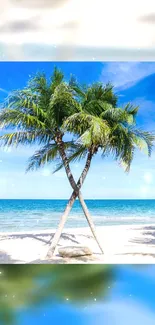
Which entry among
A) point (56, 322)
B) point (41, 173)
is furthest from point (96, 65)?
point (56, 322)

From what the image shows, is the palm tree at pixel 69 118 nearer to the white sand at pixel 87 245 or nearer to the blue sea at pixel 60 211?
the white sand at pixel 87 245

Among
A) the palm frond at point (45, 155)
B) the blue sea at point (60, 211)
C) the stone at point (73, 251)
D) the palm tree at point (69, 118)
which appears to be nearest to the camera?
the palm tree at point (69, 118)

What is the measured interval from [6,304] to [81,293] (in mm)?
534

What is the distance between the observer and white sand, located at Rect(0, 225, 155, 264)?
15.1ft

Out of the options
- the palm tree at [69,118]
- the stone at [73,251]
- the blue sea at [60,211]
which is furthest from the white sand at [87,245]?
the blue sea at [60,211]

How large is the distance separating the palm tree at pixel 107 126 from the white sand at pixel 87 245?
393 mm

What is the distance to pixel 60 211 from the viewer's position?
964 centimetres

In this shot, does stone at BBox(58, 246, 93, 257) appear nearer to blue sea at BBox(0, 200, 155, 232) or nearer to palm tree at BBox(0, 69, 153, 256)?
palm tree at BBox(0, 69, 153, 256)

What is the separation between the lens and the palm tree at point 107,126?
434cm

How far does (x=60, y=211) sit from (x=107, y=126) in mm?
5502

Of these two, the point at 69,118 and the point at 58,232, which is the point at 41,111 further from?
the point at 58,232

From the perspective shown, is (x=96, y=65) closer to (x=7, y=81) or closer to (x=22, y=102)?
(x=7, y=81)

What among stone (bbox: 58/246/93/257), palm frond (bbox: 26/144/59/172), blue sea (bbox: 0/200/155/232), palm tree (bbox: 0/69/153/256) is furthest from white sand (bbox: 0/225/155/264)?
blue sea (bbox: 0/200/155/232)

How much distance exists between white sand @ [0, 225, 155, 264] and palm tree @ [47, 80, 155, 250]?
39 centimetres
